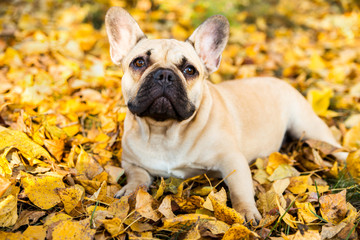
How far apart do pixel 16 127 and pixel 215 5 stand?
10.6 feet

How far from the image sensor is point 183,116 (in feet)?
7.77

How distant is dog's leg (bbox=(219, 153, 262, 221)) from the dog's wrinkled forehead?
0.74 metres

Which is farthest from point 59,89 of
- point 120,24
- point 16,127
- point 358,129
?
point 358,129

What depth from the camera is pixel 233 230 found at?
1.77 metres

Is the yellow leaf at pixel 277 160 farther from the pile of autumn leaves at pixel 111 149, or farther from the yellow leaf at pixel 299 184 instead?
the yellow leaf at pixel 299 184

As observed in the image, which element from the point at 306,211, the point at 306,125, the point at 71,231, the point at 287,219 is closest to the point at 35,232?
the point at 71,231

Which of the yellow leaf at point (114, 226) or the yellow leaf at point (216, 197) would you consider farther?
the yellow leaf at point (216, 197)

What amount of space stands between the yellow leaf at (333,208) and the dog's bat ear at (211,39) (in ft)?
4.23

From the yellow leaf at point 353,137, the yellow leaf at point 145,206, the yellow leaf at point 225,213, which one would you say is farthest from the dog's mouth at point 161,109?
the yellow leaf at point 353,137

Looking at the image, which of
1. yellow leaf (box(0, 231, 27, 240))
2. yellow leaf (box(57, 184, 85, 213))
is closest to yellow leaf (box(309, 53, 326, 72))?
yellow leaf (box(57, 184, 85, 213))

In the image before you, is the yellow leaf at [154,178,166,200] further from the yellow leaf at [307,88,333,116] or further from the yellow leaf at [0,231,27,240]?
the yellow leaf at [307,88,333,116]

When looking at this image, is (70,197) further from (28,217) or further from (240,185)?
(240,185)

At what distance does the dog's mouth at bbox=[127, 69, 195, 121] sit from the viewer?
7.50 ft

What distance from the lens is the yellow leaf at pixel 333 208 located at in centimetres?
207
